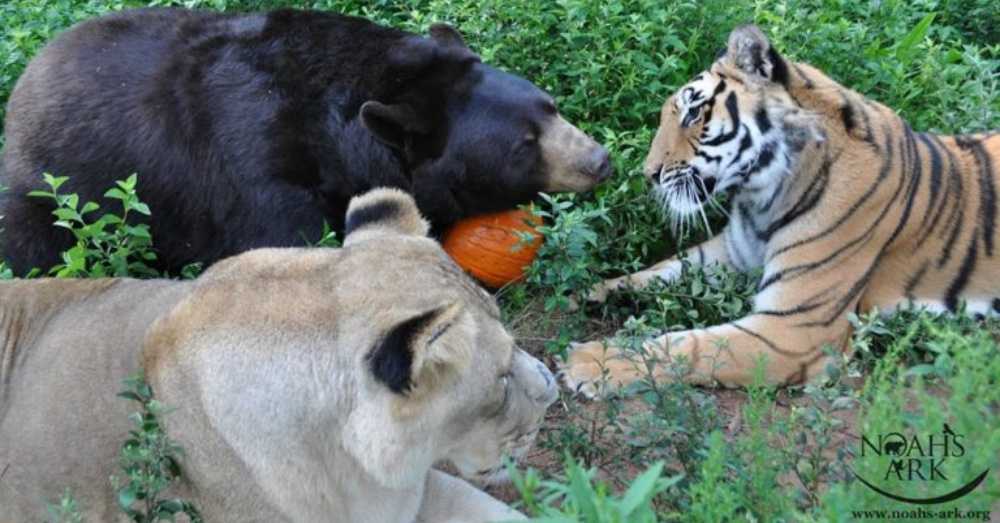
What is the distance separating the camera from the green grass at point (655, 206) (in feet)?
13.9

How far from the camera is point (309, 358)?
11.7 feet

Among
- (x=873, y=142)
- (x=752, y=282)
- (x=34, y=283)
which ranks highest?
(x=873, y=142)

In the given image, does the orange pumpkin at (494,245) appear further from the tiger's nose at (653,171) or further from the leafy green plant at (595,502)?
the leafy green plant at (595,502)

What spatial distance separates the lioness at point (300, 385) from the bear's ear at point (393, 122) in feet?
6.10

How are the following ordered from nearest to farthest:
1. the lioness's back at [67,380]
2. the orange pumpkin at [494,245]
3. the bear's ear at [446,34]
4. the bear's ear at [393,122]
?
1. the lioness's back at [67,380]
2. the bear's ear at [393,122]
3. the orange pumpkin at [494,245]
4. the bear's ear at [446,34]

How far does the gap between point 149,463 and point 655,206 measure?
11.2 feet

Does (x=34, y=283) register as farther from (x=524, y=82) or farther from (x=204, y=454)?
(x=524, y=82)

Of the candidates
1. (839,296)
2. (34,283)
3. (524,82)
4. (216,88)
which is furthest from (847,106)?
(34,283)

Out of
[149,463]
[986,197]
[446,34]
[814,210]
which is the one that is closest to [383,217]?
[149,463]

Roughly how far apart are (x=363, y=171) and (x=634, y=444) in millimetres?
2309

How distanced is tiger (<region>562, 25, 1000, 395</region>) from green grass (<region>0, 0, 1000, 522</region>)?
15 centimetres

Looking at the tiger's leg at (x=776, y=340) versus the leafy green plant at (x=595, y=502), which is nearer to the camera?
the leafy green plant at (x=595, y=502)

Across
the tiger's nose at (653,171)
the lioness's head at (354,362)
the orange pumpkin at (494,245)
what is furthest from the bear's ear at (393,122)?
the lioness's head at (354,362)

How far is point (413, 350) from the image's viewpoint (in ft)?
10.7
